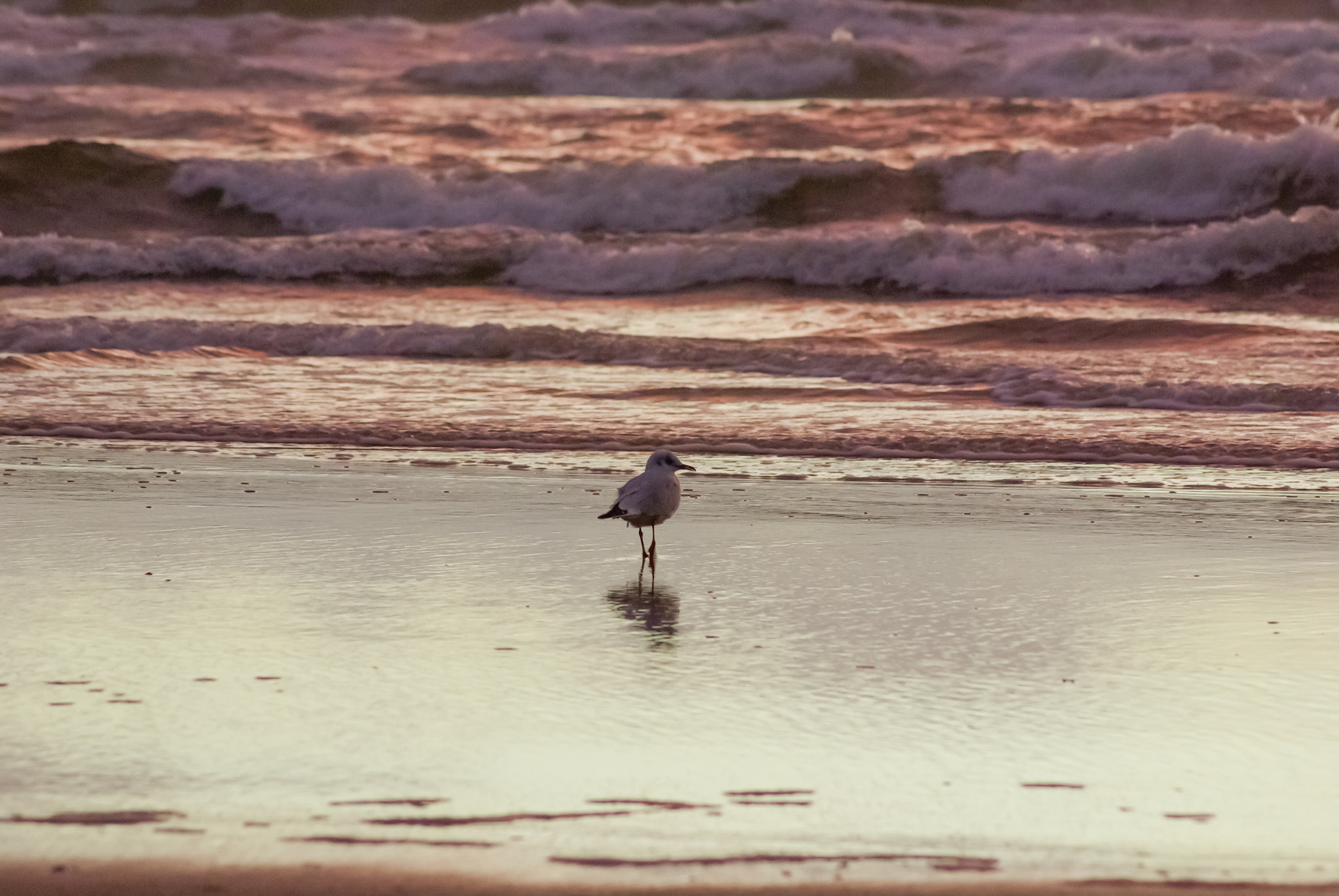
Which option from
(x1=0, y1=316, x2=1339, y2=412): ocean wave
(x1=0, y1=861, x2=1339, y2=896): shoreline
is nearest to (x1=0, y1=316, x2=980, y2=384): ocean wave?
(x1=0, y1=316, x2=1339, y2=412): ocean wave

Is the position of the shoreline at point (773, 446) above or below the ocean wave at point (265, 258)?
below

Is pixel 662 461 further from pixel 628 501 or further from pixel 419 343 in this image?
pixel 419 343

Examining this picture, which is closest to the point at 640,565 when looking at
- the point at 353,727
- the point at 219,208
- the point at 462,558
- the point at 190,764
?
the point at 462,558

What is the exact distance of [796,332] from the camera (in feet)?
55.5

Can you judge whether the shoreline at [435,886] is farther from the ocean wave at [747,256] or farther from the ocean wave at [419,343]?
the ocean wave at [747,256]

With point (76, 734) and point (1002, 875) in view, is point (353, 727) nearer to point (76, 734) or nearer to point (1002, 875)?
point (76, 734)

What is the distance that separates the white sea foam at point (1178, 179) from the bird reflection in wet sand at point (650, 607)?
19.8m

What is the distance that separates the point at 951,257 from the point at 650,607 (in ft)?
52.7

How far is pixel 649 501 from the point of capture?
6000 millimetres

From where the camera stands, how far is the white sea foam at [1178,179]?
23.8 meters

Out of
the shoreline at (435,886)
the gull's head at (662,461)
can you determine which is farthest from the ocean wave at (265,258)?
the shoreline at (435,886)

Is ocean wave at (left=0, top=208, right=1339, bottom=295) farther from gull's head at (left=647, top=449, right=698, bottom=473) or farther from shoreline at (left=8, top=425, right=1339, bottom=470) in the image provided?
gull's head at (left=647, top=449, right=698, bottom=473)

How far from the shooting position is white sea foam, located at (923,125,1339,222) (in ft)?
78.1

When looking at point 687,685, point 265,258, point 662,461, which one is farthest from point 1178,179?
point 687,685
